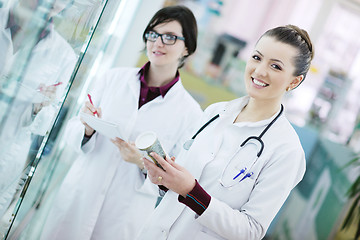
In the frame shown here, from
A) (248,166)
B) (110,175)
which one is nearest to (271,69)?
(248,166)

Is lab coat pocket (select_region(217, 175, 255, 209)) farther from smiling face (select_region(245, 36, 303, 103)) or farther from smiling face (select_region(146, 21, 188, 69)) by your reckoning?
smiling face (select_region(146, 21, 188, 69))

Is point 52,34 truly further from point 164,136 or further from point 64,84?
point 164,136

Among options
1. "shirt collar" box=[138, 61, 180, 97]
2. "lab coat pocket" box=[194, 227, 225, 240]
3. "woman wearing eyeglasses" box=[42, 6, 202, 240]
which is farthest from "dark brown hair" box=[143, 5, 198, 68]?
"lab coat pocket" box=[194, 227, 225, 240]

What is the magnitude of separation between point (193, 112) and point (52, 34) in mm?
903

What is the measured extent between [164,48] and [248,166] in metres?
0.72

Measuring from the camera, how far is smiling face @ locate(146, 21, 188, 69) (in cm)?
162

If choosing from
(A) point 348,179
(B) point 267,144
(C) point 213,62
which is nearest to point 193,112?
(B) point 267,144

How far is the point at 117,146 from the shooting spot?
5.21ft

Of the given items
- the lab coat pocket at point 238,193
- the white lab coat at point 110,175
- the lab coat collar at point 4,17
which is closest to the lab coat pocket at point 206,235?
the lab coat pocket at point 238,193

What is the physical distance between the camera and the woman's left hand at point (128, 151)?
148 cm

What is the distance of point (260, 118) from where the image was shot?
1277 mm

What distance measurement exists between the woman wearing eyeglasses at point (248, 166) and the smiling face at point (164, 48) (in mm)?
479

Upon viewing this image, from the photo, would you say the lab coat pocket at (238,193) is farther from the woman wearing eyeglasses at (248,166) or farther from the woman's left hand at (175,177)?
the woman's left hand at (175,177)

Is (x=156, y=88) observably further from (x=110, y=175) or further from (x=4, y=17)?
(x=4, y=17)
